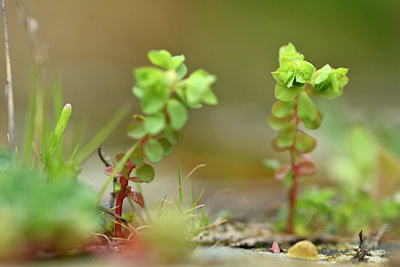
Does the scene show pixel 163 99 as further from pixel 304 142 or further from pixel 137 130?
pixel 304 142

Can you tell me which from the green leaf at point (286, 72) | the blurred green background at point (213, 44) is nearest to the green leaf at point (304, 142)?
the green leaf at point (286, 72)

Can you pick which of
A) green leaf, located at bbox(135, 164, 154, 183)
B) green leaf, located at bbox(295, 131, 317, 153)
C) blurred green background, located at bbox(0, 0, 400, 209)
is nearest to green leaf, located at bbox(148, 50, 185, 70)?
green leaf, located at bbox(135, 164, 154, 183)

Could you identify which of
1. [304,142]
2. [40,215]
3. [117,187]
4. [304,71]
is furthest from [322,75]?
[40,215]

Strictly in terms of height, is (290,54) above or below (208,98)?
above

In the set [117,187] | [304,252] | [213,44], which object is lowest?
[304,252]

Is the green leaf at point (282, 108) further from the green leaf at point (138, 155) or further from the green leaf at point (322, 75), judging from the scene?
the green leaf at point (138, 155)

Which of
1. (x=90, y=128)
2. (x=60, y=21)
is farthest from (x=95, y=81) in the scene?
(x=90, y=128)
